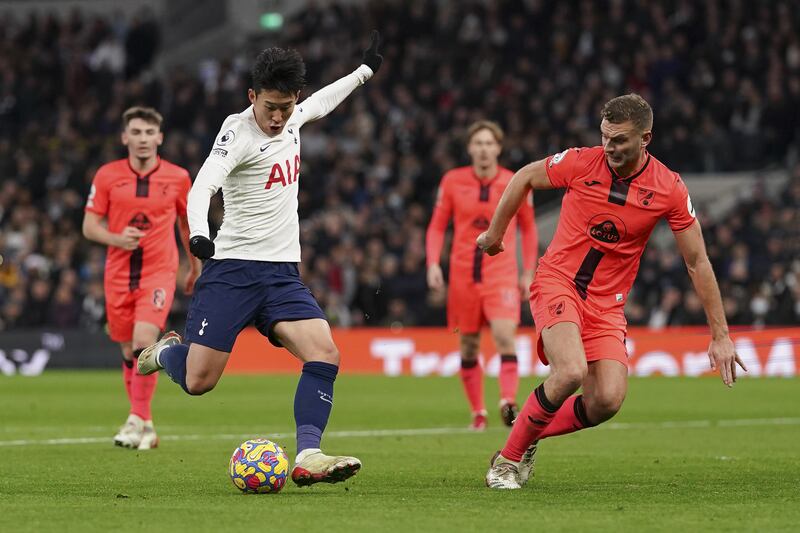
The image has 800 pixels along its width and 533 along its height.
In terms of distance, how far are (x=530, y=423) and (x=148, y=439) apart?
4.17 meters

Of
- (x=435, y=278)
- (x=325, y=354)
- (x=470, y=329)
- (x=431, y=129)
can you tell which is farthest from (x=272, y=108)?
(x=431, y=129)

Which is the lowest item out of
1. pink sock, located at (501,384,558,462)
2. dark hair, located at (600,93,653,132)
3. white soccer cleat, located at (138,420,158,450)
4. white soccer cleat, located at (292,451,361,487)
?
white soccer cleat, located at (138,420,158,450)

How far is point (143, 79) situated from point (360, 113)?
8.23 m

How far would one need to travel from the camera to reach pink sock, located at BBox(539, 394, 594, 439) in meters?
8.50

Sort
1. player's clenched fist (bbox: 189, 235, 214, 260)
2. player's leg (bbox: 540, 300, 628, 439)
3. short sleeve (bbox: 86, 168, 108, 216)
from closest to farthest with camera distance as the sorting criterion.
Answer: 1. player's clenched fist (bbox: 189, 235, 214, 260)
2. player's leg (bbox: 540, 300, 628, 439)
3. short sleeve (bbox: 86, 168, 108, 216)

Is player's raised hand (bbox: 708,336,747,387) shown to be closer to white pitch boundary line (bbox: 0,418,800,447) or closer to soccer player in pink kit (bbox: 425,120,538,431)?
white pitch boundary line (bbox: 0,418,800,447)

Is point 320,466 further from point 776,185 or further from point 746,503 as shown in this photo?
point 776,185

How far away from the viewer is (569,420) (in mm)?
8547

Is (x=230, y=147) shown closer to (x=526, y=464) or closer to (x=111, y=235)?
(x=526, y=464)

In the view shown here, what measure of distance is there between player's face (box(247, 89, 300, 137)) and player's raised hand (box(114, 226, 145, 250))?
3.48 metres

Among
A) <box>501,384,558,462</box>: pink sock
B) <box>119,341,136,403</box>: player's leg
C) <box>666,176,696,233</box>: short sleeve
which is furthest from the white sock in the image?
<box>119,341,136,403</box>: player's leg

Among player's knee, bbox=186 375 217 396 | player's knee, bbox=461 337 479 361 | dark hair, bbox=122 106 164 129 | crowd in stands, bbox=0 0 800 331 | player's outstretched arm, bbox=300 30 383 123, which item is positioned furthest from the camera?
crowd in stands, bbox=0 0 800 331

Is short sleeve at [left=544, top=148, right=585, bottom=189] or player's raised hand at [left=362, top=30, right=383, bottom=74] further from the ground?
player's raised hand at [left=362, top=30, right=383, bottom=74]

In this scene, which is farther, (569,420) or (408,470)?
(408,470)
